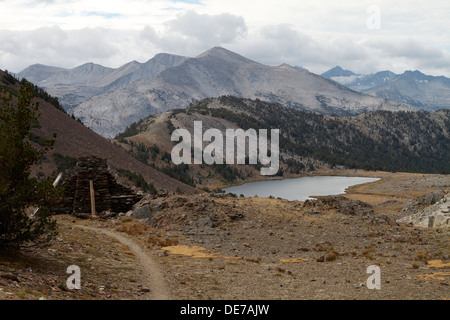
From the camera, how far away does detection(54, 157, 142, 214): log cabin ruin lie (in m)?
29.5

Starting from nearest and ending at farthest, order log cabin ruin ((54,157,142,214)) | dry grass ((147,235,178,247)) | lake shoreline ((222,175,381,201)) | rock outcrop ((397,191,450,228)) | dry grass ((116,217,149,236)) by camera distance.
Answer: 1. dry grass ((147,235,178,247))
2. dry grass ((116,217,149,236))
3. log cabin ruin ((54,157,142,214))
4. rock outcrop ((397,191,450,228))
5. lake shoreline ((222,175,381,201))

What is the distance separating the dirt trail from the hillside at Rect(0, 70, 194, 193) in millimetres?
27532

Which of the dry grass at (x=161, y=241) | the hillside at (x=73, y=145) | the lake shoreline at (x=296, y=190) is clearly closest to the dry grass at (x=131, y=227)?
the dry grass at (x=161, y=241)

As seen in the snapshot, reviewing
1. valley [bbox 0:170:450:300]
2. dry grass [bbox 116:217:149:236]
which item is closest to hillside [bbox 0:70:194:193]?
dry grass [bbox 116:217:149:236]

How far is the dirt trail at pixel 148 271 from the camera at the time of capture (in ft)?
43.5

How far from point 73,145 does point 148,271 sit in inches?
1753

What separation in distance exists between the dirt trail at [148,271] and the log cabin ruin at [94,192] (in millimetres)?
6631

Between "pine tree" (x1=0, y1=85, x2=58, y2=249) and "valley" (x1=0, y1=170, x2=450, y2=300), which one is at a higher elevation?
"pine tree" (x1=0, y1=85, x2=58, y2=249)

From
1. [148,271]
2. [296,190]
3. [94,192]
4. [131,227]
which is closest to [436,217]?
[131,227]

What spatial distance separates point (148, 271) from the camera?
16453 mm

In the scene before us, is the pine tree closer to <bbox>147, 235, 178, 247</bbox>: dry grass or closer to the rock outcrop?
<bbox>147, 235, 178, 247</bbox>: dry grass

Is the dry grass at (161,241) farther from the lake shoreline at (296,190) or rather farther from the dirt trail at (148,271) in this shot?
the lake shoreline at (296,190)

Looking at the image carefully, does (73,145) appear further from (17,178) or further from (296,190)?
(296,190)
